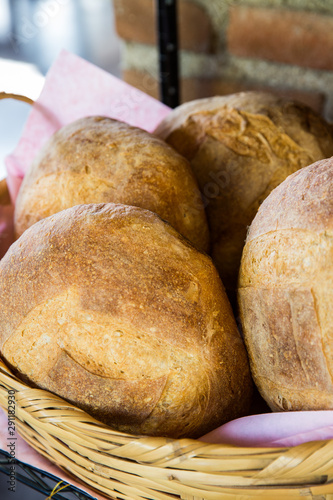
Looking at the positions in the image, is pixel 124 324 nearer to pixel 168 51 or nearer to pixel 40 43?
pixel 168 51

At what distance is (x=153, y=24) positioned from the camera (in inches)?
70.4

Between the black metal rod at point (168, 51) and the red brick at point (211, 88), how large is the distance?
6.3 inches

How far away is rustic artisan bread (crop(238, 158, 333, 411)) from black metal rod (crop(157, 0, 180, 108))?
2.93 ft

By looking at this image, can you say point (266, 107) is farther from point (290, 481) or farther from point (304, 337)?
point (290, 481)

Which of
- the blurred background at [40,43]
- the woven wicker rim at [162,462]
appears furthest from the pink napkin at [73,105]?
the blurred background at [40,43]

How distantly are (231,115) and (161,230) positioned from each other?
0.38m

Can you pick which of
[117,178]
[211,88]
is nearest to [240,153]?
[117,178]

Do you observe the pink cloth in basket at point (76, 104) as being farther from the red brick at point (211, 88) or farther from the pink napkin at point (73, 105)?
the red brick at point (211, 88)

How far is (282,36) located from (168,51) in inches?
12.5

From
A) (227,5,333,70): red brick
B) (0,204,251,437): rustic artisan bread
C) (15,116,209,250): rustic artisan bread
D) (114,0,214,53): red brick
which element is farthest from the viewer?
(114,0,214,53): red brick

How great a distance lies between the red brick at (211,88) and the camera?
1566mm

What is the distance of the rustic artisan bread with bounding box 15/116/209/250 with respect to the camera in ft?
3.07

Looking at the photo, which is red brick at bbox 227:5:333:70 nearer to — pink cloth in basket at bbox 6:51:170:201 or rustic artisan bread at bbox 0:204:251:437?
pink cloth in basket at bbox 6:51:170:201

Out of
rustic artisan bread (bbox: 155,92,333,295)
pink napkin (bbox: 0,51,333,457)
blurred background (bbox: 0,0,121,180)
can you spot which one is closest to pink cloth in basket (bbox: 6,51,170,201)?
pink napkin (bbox: 0,51,333,457)
